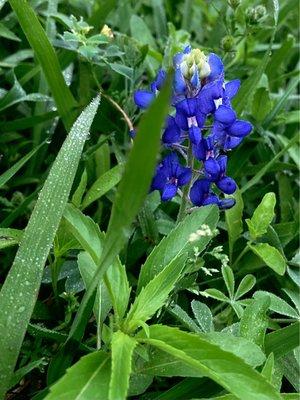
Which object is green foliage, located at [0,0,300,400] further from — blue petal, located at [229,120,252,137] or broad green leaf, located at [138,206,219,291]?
blue petal, located at [229,120,252,137]

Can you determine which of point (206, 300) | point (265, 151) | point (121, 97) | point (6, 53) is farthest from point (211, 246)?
point (6, 53)

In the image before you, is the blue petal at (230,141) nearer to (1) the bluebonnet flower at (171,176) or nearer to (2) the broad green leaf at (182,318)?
(1) the bluebonnet flower at (171,176)

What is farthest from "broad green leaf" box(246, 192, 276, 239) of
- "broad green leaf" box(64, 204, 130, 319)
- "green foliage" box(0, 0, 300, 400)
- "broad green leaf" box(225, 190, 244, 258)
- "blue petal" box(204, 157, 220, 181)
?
"broad green leaf" box(64, 204, 130, 319)

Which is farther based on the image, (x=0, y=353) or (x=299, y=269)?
(x=299, y=269)

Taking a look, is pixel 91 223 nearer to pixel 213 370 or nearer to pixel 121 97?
pixel 213 370

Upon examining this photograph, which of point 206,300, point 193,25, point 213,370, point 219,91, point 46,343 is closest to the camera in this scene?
point 213,370

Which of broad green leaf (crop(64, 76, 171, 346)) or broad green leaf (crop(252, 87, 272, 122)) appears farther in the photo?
broad green leaf (crop(252, 87, 272, 122))
